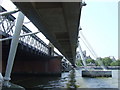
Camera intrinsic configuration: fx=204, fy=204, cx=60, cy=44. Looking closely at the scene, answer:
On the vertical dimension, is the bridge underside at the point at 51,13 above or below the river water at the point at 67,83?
above

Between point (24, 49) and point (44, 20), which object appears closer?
point (44, 20)

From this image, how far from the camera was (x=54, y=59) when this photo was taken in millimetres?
69312

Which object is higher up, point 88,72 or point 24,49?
point 24,49

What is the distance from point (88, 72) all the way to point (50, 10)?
5570 centimetres

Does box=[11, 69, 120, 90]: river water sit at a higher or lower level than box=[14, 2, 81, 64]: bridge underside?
lower

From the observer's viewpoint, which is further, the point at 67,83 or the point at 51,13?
the point at 67,83

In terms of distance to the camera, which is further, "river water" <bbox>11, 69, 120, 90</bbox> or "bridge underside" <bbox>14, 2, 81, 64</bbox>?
"river water" <bbox>11, 69, 120, 90</bbox>

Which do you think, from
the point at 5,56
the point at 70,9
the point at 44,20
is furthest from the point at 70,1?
the point at 5,56

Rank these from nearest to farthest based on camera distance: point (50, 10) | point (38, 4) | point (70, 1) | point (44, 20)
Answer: point (70, 1) < point (38, 4) < point (50, 10) < point (44, 20)

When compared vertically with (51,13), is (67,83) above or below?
below

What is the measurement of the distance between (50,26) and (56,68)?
55.2 m

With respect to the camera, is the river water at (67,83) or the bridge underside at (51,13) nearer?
the bridge underside at (51,13)

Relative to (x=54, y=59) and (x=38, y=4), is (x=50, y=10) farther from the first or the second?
(x=54, y=59)

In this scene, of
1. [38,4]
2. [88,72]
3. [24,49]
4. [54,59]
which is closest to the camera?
[38,4]
